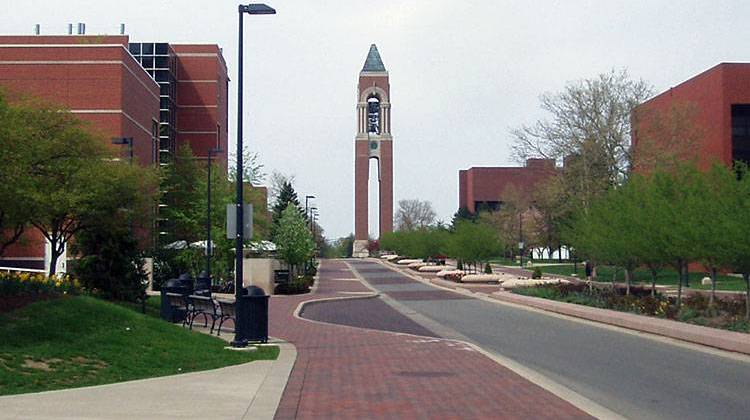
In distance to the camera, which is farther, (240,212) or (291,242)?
(291,242)

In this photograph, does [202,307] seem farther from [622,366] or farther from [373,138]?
[373,138]

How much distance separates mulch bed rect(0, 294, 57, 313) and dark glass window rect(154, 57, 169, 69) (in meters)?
74.9

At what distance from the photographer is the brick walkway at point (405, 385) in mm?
10914

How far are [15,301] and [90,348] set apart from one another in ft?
9.17

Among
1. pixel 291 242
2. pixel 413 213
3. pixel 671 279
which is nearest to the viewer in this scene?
pixel 291 242

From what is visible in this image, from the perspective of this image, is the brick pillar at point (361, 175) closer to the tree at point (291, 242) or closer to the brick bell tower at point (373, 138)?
the brick bell tower at point (373, 138)

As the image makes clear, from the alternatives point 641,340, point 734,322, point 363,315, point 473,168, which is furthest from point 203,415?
point 473,168

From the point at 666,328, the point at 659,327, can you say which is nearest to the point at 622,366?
the point at 666,328

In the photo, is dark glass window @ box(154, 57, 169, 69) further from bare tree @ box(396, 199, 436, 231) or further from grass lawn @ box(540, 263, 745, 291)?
bare tree @ box(396, 199, 436, 231)

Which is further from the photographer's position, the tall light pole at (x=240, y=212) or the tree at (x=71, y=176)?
the tree at (x=71, y=176)

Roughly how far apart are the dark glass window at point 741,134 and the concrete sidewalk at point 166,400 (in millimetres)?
58341

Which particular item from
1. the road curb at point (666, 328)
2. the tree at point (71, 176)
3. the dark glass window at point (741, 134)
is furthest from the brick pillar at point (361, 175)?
the tree at point (71, 176)

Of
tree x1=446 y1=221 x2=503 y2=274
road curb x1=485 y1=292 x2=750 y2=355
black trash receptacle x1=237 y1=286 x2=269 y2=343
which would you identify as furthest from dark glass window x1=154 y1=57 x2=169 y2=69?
black trash receptacle x1=237 y1=286 x2=269 y2=343

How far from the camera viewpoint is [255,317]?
1928cm
